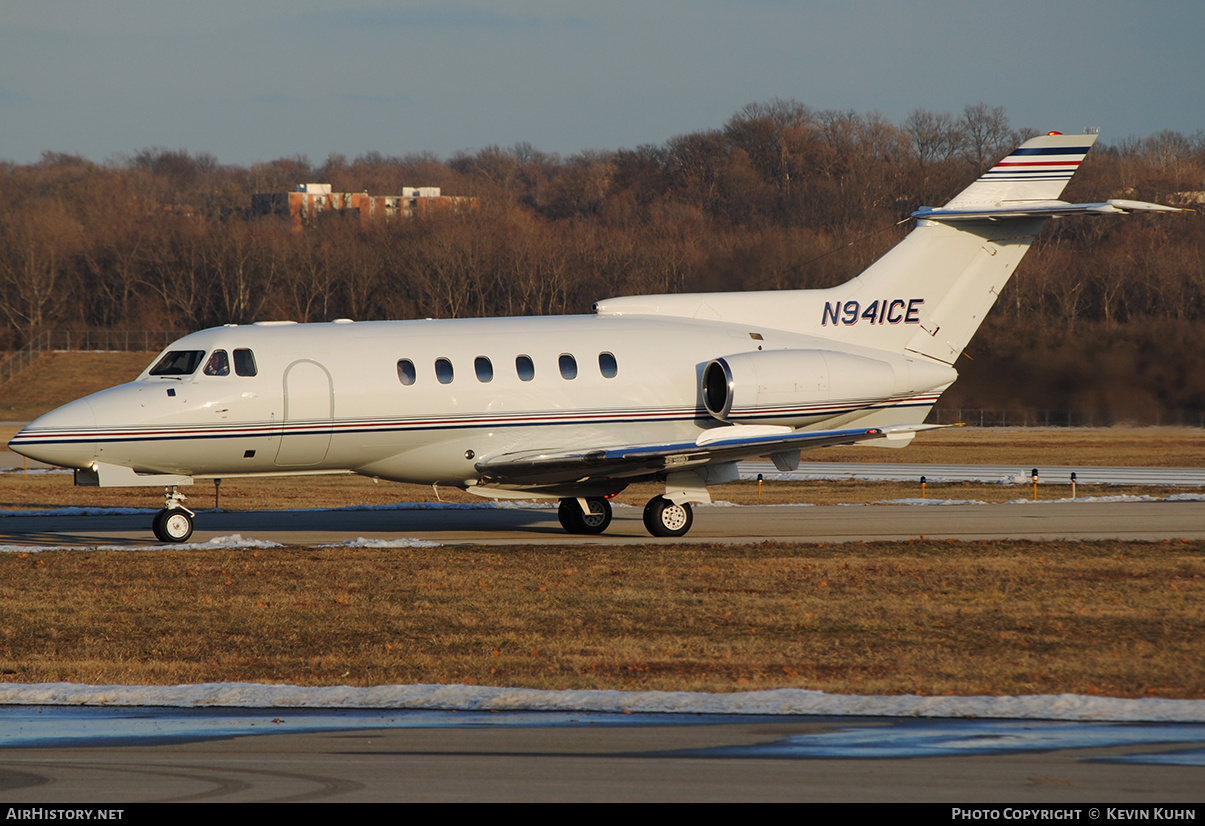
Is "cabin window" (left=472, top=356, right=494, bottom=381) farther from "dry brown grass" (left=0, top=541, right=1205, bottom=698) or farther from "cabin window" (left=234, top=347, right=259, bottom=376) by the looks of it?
"cabin window" (left=234, top=347, right=259, bottom=376)

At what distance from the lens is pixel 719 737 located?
892 cm

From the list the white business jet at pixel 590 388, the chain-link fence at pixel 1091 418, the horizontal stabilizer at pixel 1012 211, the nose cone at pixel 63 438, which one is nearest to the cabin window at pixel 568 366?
the white business jet at pixel 590 388

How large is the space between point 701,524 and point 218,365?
942 cm

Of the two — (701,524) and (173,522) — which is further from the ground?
(173,522)

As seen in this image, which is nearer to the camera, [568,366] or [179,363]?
[179,363]

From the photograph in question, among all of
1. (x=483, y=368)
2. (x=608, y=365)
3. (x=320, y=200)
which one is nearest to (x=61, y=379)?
(x=483, y=368)

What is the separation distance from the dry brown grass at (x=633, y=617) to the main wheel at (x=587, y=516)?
3121 millimetres

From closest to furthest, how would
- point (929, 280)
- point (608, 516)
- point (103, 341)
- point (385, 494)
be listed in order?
point (608, 516), point (929, 280), point (385, 494), point (103, 341)

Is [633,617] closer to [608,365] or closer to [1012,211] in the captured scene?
[608,365]

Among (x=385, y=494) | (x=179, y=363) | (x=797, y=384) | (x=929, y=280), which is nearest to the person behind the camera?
(x=179, y=363)

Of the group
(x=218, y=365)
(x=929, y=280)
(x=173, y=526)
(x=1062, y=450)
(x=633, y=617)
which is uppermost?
(x=929, y=280)

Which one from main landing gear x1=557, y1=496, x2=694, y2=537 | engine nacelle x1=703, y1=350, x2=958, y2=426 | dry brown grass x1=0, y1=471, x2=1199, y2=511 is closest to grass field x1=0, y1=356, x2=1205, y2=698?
main landing gear x1=557, y1=496, x2=694, y2=537

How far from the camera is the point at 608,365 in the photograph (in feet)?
72.3

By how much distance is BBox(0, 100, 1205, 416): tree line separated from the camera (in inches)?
2311
